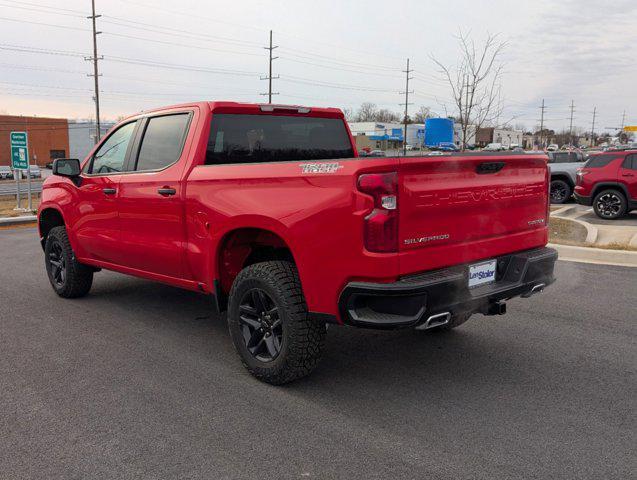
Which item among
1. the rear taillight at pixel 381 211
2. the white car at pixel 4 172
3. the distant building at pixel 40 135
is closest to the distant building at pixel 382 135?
the distant building at pixel 40 135

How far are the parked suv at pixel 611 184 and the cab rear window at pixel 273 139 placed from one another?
10.5 m

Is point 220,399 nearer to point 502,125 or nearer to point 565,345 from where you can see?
point 565,345

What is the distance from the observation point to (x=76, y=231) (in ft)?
19.3

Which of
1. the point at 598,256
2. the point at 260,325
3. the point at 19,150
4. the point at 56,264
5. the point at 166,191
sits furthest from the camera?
the point at 19,150

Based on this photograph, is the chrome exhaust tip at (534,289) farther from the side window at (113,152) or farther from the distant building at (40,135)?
the distant building at (40,135)

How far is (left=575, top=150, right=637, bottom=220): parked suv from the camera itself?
13398mm

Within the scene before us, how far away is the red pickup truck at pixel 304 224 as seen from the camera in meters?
3.24

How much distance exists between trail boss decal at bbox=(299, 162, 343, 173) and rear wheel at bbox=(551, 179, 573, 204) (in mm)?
15046

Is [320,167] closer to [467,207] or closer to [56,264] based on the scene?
[467,207]

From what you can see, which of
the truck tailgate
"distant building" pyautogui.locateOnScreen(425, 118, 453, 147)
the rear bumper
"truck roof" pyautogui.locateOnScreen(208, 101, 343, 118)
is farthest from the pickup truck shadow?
"distant building" pyautogui.locateOnScreen(425, 118, 453, 147)

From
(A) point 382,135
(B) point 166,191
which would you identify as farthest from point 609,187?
(A) point 382,135

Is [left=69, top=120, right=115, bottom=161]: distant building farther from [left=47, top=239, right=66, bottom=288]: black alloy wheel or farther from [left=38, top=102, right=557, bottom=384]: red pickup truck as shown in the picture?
[left=38, top=102, right=557, bottom=384]: red pickup truck

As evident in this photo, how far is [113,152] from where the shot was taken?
18.0ft

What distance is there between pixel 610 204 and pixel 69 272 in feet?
40.5
